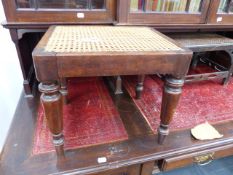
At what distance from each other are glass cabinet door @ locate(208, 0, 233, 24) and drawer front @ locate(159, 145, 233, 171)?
2.12ft

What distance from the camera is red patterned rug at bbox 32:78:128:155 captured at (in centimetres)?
74

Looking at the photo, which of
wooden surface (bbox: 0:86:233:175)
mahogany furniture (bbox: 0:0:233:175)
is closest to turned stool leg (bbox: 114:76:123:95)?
mahogany furniture (bbox: 0:0:233:175)

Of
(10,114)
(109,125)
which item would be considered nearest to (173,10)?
(109,125)

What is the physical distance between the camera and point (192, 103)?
102cm

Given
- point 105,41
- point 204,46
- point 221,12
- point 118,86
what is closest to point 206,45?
point 204,46

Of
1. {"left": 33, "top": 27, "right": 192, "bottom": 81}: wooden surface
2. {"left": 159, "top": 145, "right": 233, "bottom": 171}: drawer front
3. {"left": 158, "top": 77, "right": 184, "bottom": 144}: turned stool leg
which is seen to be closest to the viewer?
{"left": 33, "top": 27, "right": 192, "bottom": 81}: wooden surface

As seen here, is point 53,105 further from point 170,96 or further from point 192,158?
point 192,158

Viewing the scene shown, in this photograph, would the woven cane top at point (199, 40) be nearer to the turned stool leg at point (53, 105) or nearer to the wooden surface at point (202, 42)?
the wooden surface at point (202, 42)

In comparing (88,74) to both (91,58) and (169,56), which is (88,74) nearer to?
(91,58)

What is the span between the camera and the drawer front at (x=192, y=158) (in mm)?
734

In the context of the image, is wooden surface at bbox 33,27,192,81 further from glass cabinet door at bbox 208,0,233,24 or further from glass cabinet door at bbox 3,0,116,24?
glass cabinet door at bbox 208,0,233,24

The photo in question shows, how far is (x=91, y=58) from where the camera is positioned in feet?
1.66

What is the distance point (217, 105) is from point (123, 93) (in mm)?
504

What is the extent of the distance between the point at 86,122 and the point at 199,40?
2.52 ft
